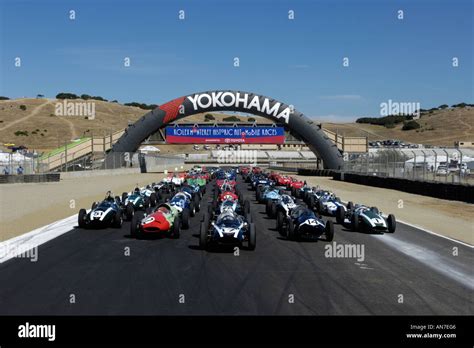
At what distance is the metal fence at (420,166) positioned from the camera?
3117 centimetres

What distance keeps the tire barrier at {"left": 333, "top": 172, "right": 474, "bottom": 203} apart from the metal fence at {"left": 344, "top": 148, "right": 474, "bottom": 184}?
641 mm

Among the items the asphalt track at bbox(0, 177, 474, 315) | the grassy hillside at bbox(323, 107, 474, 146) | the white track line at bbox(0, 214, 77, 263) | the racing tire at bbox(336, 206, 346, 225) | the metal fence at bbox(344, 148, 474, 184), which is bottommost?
the asphalt track at bbox(0, 177, 474, 315)

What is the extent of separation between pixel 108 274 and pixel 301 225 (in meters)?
6.39

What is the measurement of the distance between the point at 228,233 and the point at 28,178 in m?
33.9

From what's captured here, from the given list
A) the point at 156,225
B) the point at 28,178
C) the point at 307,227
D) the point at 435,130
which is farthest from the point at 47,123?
the point at 307,227

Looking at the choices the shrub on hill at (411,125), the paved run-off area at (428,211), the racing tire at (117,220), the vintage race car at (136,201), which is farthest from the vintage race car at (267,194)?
the shrub on hill at (411,125)

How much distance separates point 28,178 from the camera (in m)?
44.3

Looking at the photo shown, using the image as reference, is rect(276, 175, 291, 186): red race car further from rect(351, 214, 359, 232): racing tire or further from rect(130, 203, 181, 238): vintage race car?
rect(130, 203, 181, 238): vintage race car

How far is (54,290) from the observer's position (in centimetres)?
1005

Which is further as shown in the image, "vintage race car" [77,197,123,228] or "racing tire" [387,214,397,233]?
"vintage race car" [77,197,123,228]

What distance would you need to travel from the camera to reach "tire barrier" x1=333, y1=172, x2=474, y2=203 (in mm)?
28486

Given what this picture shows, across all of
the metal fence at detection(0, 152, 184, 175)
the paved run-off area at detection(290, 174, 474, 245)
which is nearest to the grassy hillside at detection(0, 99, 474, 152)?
the metal fence at detection(0, 152, 184, 175)
